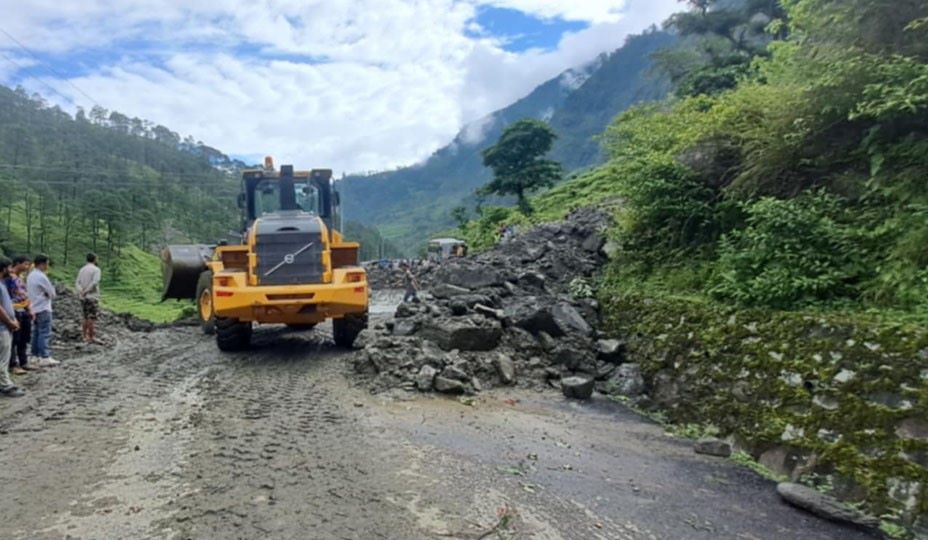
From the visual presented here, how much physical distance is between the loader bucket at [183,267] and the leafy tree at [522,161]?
27.2 m

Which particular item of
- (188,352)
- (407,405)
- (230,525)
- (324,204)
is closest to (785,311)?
(407,405)

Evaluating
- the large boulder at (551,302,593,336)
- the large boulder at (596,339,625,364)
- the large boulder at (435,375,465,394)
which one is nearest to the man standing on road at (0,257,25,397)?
the large boulder at (435,375,465,394)

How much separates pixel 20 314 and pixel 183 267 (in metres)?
4.24

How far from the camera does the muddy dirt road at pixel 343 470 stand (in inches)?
143

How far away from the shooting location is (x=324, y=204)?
1098 cm

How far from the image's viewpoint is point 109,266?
148 feet

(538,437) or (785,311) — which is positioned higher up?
(785,311)

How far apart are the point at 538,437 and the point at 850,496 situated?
2.59m

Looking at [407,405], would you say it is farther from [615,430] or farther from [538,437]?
[615,430]

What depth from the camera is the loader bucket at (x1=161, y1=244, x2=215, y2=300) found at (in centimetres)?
1251

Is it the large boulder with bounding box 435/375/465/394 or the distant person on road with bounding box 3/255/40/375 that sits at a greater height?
the distant person on road with bounding box 3/255/40/375

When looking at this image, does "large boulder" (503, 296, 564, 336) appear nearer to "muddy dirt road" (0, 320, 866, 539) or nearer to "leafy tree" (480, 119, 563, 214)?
"muddy dirt road" (0, 320, 866, 539)

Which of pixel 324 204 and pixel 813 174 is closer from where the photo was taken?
pixel 813 174

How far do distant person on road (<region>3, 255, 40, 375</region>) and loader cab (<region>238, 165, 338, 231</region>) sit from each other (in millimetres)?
3362
